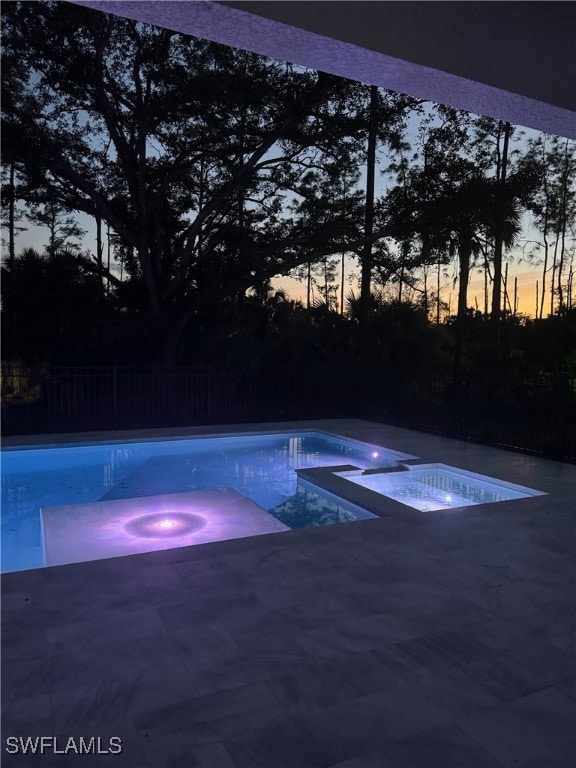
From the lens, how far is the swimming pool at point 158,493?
5359 mm

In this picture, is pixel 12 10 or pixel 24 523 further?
pixel 12 10

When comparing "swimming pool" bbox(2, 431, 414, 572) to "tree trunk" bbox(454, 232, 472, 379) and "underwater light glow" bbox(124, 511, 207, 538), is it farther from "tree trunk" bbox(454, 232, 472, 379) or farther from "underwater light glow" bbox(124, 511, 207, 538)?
"tree trunk" bbox(454, 232, 472, 379)

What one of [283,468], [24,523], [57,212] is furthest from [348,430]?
[57,212]

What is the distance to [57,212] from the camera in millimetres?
19000

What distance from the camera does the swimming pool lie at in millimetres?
5359

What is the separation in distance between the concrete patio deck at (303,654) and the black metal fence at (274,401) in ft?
17.2

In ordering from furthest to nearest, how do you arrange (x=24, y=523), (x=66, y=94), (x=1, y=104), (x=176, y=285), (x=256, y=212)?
(x=256, y=212) < (x=176, y=285) < (x=66, y=94) < (x=1, y=104) < (x=24, y=523)

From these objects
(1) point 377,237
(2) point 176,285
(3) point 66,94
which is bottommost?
(2) point 176,285

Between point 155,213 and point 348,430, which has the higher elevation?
point 155,213

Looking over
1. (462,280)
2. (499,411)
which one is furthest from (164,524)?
(462,280)

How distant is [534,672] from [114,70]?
15480 millimetres

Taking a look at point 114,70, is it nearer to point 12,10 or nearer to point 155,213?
point 12,10

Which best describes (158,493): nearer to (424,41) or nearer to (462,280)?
(424,41)

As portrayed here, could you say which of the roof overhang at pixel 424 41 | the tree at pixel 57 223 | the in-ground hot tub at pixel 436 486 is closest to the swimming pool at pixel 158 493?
the in-ground hot tub at pixel 436 486
